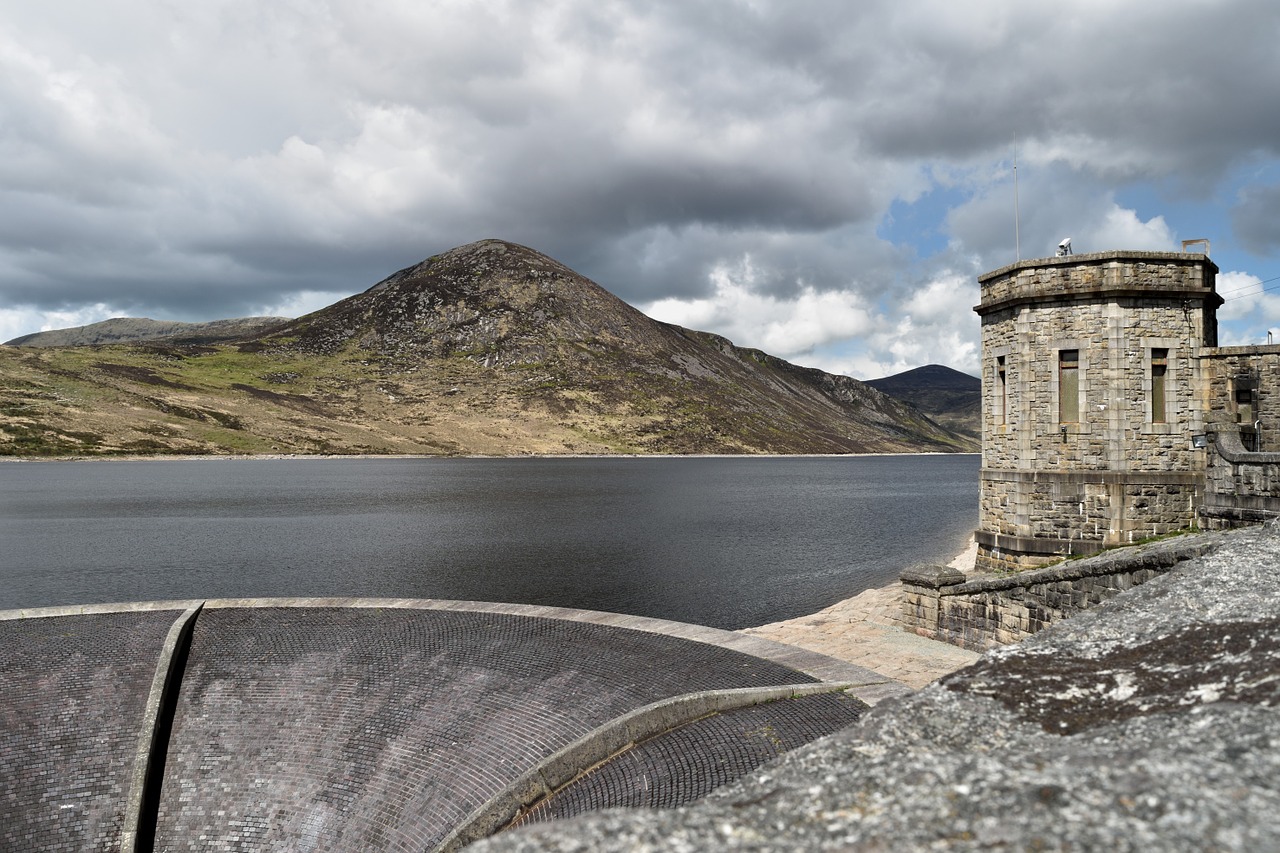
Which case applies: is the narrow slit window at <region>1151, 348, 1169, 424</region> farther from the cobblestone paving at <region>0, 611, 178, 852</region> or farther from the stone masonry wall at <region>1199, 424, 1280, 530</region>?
the cobblestone paving at <region>0, 611, 178, 852</region>

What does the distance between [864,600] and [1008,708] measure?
77.9ft

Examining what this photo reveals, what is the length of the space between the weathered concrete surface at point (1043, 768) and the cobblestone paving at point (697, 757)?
586 centimetres

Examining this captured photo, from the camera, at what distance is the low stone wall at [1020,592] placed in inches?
676

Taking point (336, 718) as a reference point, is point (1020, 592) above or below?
above

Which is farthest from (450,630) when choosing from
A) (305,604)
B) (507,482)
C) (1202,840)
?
(507,482)

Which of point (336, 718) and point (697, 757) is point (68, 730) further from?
point (697, 757)

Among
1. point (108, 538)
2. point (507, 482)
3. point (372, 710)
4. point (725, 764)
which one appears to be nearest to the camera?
point (725, 764)

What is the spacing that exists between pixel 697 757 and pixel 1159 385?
66.2 ft

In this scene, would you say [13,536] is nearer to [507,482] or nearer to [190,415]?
[507,482]

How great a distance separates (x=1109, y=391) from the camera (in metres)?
24.1

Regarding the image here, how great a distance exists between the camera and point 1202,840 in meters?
4.22

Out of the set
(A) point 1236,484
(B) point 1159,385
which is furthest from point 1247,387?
(A) point 1236,484

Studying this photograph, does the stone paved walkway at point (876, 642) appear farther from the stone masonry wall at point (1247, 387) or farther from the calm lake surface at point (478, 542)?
the stone masonry wall at point (1247, 387)

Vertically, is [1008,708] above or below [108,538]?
above
